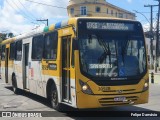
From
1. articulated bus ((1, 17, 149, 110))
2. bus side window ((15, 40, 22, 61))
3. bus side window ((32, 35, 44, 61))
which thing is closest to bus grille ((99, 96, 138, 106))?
articulated bus ((1, 17, 149, 110))

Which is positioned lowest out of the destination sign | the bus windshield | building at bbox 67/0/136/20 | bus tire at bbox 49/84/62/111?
bus tire at bbox 49/84/62/111

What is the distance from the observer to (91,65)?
1069 centimetres

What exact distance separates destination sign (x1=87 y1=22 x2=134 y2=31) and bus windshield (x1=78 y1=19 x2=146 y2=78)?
0.03 meters

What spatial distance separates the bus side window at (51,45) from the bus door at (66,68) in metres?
0.74

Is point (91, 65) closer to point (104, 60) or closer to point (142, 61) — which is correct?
point (104, 60)

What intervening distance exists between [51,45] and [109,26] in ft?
8.97

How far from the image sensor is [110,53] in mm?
10922

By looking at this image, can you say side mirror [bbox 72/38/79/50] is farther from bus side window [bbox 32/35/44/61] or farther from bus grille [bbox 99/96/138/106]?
bus side window [bbox 32/35/44/61]

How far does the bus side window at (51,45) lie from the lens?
12.8m

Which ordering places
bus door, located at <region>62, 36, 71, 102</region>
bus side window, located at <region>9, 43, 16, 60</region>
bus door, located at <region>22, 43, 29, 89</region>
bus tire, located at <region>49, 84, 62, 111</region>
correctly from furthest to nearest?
bus side window, located at <region>9, 43, 16, 60</region> < bus door, located at <region>22, 43, 29, 89</region> < bus tire, located at <region>49, 84, 62, 111</region> < bus door, located at <region>62, 36, 71, 102</region>

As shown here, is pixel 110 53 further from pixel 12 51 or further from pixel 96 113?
pixel 12 51

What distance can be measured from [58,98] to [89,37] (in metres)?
2.53

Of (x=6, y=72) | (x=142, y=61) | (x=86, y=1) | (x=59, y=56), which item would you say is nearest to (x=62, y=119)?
(x=59, y=56)

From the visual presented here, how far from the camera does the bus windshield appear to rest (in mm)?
10727
